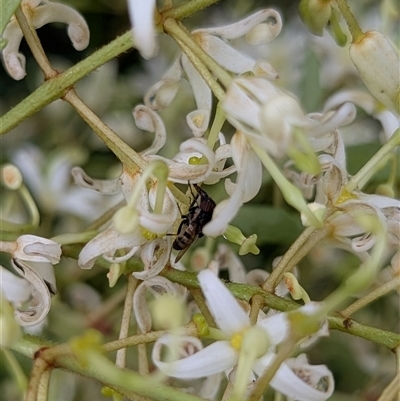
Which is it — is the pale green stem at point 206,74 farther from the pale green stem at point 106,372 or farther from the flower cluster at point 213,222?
the pale green stem at point 106,372

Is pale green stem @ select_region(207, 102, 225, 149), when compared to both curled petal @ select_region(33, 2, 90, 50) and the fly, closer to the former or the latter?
the fly

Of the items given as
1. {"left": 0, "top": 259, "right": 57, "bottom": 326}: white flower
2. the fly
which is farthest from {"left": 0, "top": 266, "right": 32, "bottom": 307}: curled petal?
the fly

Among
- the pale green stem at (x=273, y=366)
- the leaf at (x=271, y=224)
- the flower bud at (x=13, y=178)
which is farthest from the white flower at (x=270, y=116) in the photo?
the leaf at (x=271, y=224)

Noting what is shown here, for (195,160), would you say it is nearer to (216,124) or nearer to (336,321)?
(216,124)

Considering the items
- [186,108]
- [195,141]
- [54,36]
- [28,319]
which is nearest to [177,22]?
[195,141]

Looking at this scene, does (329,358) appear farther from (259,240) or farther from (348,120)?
(348,120)
